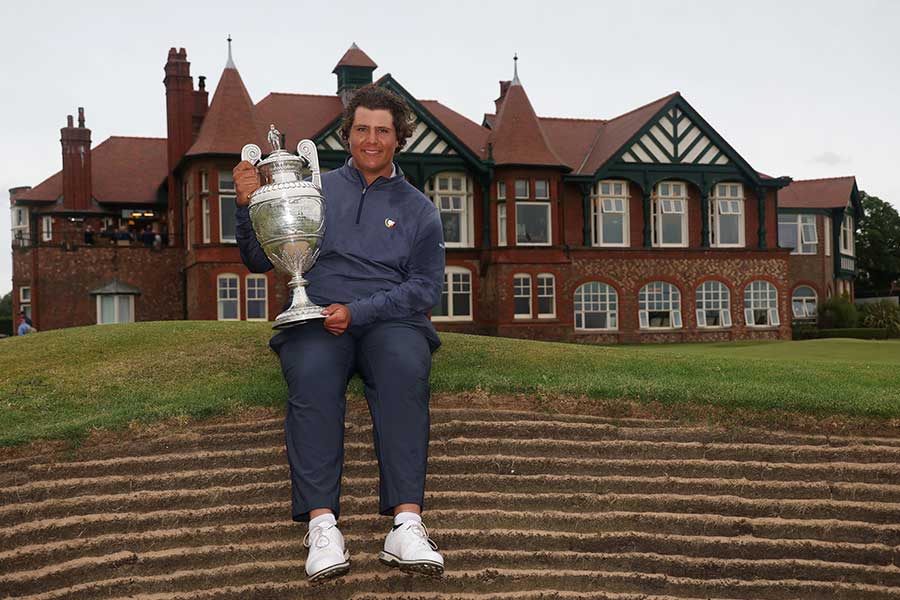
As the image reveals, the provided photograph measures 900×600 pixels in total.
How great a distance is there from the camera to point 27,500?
258 inches

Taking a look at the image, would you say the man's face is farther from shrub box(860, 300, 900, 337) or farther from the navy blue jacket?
shrub box(860, 300, 900, 337)

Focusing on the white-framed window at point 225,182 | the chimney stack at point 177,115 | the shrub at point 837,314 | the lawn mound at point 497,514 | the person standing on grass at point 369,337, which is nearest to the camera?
the person standing on grass at point 369,337

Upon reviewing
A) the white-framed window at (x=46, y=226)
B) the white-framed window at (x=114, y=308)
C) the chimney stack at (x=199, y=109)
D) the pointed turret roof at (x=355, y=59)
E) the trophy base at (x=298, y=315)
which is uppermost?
the pointed turret roof at (x=355, y=59)

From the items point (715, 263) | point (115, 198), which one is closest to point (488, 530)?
point (715, 263)

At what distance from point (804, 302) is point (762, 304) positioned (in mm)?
9930

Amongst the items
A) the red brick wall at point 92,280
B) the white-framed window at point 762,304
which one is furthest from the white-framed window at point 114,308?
the white-framed window at point 762,304

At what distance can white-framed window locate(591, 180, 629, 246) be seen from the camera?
101 feet

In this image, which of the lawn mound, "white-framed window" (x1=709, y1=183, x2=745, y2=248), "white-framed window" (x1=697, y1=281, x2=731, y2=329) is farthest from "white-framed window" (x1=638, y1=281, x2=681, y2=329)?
the lawn mound

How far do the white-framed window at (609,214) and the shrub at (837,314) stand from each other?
11508 mm

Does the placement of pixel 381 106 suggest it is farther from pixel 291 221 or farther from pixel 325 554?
pixel 325 554

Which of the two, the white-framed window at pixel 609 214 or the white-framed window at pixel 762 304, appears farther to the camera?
the white-framed window at pixel 762 304

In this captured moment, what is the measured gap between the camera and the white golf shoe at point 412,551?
4770 millimetres

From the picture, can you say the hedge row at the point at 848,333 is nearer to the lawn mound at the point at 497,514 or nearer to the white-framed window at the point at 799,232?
the white-framed window at the point at 799,232

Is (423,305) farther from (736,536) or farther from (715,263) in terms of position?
(715,263)
